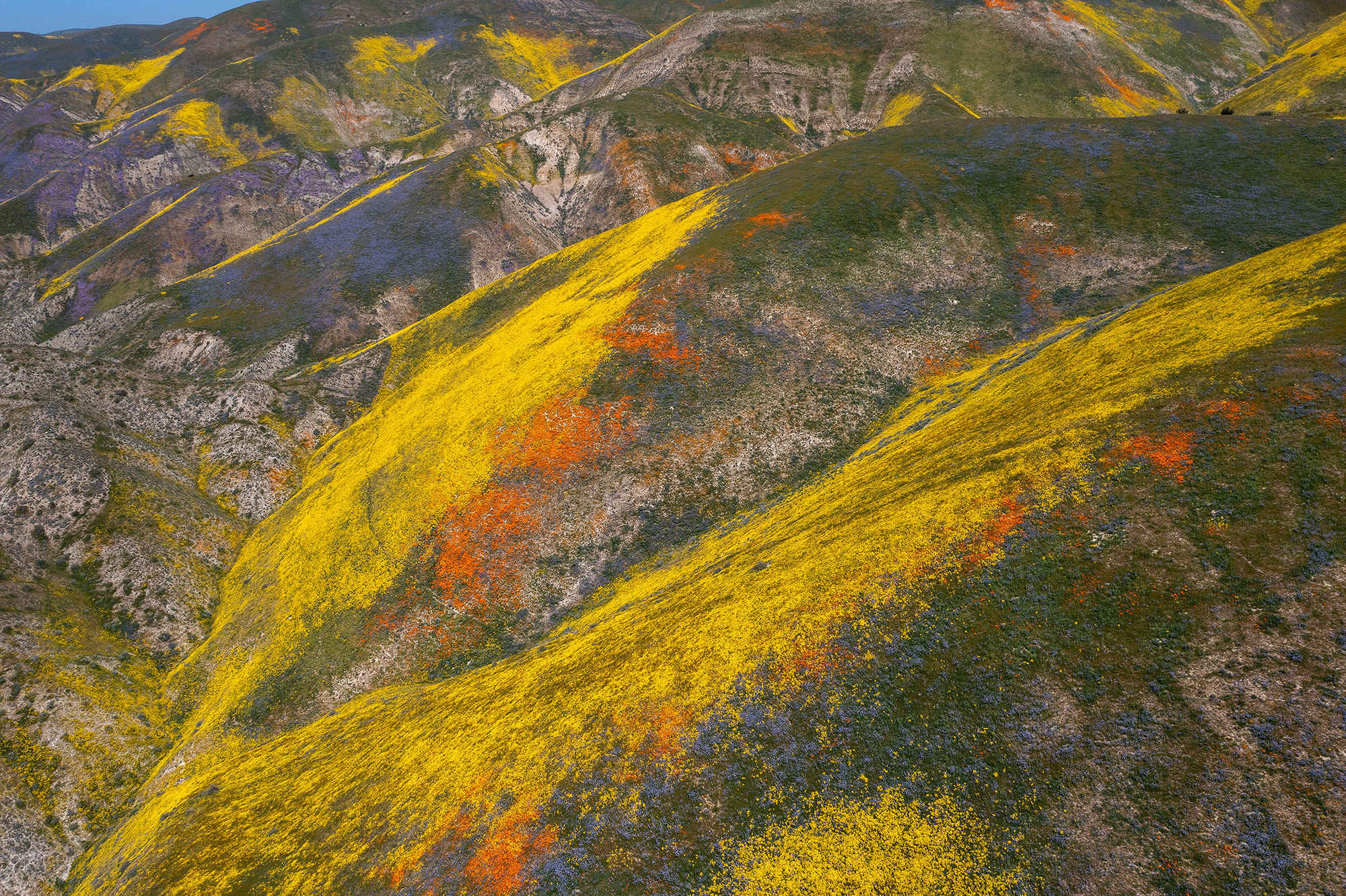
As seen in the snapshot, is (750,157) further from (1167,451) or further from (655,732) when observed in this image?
(655,732)

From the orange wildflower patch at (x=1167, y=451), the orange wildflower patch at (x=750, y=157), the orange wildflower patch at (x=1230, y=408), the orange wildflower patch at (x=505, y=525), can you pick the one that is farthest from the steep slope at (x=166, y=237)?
the orange wildflower patch at (x=1230, y=408)

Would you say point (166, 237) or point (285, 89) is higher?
point (285, 89)

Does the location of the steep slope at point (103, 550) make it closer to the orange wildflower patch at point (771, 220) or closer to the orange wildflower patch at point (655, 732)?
the orange wildflower patch at point (655, 732)

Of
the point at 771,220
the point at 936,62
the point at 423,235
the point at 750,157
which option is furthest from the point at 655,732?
the point at 936,62

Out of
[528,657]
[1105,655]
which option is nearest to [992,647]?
[1105,655]

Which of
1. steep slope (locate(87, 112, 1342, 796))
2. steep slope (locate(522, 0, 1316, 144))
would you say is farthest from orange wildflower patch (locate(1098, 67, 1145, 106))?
steep slope (locate(87, 112, 1342, 796))
